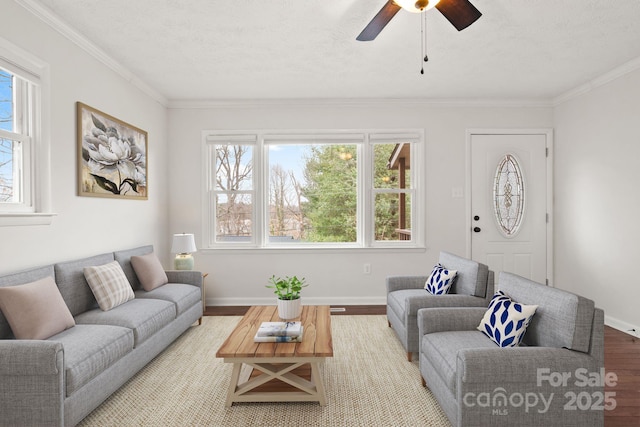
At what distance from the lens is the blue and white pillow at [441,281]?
3031mm

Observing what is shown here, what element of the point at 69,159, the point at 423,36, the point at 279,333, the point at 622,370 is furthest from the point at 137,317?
the point at 622,370

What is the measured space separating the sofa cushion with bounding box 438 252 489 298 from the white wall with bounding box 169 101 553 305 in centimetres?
150

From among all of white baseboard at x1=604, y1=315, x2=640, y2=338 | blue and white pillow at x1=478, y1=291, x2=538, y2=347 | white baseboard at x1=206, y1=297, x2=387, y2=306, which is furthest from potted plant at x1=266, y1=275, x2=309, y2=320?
white baseboard at x1=604, y1=315, x2=640, y2=338

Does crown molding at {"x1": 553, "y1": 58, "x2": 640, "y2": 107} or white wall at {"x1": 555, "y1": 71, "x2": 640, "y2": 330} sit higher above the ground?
crown molding at {"x1": 553, "y1": 58, "x2": 640, "y2": 107}

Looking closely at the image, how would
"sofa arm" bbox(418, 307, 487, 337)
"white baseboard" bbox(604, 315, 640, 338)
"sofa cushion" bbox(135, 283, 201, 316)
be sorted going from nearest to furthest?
"sofa arm" bbox(418, 307, 487, 337)
"sofa cushion" bbox(135, 283, 201, 316)
"white baseboard" bbox(604, 315, 640, 338)

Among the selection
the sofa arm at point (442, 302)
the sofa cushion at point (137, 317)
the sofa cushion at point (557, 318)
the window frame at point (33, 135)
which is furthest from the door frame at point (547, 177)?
the window frame at point (33, 135)

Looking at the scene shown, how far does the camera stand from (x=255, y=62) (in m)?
3.40

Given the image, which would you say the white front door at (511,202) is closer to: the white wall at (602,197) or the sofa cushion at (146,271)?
the white wall at (602,197)

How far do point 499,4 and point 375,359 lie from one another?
2794 millimetres

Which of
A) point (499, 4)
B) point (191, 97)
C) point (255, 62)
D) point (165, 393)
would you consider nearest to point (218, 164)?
point (191, 97)

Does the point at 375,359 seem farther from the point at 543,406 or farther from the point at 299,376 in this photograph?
the point at 543,406

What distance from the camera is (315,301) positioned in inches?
180

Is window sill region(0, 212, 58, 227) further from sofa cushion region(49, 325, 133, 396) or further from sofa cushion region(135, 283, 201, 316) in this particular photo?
sofa cushion region(135, 283, 201, 316)

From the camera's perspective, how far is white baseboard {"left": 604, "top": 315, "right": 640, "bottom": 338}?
11.2ft
